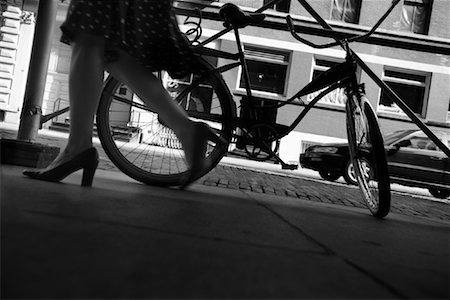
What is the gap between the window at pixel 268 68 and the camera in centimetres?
1384

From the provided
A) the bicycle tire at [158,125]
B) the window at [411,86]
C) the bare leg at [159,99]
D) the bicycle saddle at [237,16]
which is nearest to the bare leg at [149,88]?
the bare leg at [159,99]

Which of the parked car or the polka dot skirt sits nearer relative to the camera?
the polka dot skirt

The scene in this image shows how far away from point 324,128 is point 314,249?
1260 cm

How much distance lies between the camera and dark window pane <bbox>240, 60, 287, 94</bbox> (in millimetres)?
13922

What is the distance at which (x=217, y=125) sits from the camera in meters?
2.67

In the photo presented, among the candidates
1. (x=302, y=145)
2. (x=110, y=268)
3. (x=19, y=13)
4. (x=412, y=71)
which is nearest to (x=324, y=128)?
(x=302, y=145)

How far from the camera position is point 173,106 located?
215cm

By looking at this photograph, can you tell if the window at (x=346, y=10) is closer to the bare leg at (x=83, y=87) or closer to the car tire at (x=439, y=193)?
the car tire at (x=439, y=193)

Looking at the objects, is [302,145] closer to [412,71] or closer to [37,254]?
[412,71]

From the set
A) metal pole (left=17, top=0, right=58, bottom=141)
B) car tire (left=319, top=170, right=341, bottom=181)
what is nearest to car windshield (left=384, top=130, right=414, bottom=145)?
car tire (left=319, top=170, right=341, bottom=181)

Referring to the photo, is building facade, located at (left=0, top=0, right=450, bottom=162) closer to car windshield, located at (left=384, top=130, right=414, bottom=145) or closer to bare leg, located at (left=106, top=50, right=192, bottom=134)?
car windshield, located at (left=384, top=130, right=414, bottom=145)

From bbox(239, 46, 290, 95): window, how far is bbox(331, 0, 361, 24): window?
2.31m

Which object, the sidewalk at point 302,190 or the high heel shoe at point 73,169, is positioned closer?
the high heel shoe at point 73,169

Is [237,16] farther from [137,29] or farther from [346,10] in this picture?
[346,10]
